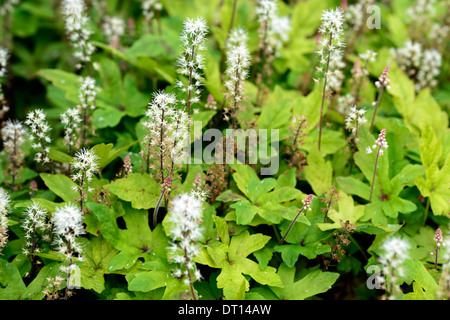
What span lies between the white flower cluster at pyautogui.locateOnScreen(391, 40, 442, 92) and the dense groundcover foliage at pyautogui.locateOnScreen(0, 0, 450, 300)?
0.22 feet

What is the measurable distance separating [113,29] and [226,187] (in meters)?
2.51

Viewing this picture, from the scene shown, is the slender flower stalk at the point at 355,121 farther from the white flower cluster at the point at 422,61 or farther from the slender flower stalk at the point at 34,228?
the slender flower stalk at the point at 34,228

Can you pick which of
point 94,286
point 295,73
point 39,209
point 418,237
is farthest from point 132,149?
point 418,237

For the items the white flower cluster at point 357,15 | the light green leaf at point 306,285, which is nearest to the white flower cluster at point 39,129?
the light green leaf at point 306,285

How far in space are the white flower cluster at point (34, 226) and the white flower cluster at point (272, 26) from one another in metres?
2.46

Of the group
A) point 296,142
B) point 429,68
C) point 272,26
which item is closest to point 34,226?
point 296,142

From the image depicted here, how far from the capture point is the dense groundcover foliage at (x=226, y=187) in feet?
8.97

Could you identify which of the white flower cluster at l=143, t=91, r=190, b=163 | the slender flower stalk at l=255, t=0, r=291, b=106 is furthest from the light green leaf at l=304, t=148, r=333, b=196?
the white flower cluster at l=143, t=91, r=190, b=163

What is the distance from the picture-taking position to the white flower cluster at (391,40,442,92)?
4598mm

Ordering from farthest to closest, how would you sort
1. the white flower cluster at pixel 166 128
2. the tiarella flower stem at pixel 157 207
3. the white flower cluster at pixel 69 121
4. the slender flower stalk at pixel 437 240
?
1. the white flower cluster at pixel 69 121
2. the tiarella flower stem at pixel 157 207
3. the white flower cluster at pixel 166 128
4. the slender flower stalk at pixel 437 240

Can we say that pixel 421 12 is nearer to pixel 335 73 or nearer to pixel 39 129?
pixel 335 73

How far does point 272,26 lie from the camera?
4445 mm

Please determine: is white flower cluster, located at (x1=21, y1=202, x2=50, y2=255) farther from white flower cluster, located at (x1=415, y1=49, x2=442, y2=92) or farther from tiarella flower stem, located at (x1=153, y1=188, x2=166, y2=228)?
white flower cluster, located at (x1=415, y1=49, x2=442, y2=92)
